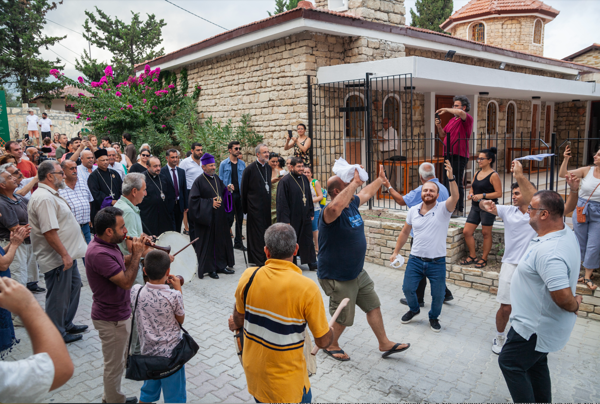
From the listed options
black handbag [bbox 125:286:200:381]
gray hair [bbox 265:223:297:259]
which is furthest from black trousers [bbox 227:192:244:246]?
gray hair [bbox 265:223:297:259]

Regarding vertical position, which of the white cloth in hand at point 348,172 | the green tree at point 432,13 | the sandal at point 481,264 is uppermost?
the green tree at point 432,13

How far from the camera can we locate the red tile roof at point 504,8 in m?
19.9

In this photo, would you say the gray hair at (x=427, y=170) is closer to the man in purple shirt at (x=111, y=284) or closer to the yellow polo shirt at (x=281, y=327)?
the yellow polo shirt at (x=281, y=327)

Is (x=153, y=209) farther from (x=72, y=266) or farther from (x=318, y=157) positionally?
(x=318, y=157)

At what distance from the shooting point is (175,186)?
7.26 metres

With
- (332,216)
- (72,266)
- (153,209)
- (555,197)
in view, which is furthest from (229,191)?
(555,197)

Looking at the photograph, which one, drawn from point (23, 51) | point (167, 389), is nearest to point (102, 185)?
point (167, 389)

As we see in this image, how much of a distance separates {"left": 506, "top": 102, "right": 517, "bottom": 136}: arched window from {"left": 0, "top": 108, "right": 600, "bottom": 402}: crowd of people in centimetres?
1027

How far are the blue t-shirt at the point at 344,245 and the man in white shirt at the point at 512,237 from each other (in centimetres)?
147

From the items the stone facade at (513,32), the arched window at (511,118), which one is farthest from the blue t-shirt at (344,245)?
the stone facade at (513,32)

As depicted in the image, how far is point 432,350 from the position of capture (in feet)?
14.4

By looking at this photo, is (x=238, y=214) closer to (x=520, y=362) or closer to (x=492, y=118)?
(x=520, y=362)

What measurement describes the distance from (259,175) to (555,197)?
4808mm

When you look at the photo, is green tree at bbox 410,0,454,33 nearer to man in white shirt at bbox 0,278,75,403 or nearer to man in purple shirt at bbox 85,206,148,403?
man in purple shirt at bbox 85,206,148,403
